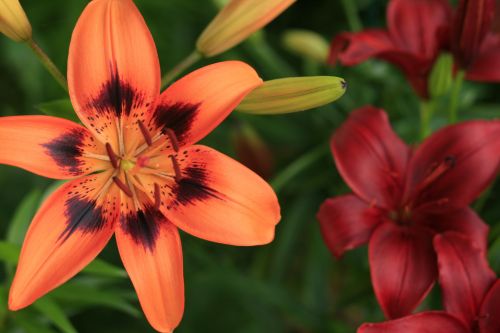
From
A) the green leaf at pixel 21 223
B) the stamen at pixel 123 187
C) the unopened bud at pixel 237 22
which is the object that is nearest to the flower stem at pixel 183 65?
the unopened bud at pixel 237 22

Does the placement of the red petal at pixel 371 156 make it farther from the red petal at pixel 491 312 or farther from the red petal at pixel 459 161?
the red petal at pixel 491 312

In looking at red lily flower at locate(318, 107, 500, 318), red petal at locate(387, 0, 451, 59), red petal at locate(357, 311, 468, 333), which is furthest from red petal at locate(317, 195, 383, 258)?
red petal at locate(387, 0, 451, 59)

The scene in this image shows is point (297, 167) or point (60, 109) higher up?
point (60, 109)

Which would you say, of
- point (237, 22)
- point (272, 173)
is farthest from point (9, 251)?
point (272, 173)

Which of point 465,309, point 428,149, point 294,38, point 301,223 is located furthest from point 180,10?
point 465,309

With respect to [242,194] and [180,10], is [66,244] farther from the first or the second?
[180,10]

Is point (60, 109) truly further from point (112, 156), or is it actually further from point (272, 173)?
point (272, 173)
